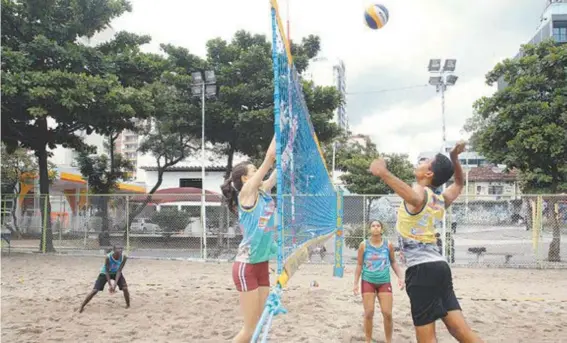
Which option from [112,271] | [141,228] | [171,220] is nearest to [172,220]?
[171,220]

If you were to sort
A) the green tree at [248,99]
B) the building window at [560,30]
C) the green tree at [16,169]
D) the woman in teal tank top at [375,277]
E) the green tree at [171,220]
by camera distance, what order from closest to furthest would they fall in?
the woman in teal tank top at [375,277] → the green tree at [171,220] → the green tree at [248,99] → the green tree at [16,169] → the building window at [560,30]

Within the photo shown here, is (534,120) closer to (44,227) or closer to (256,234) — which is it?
(256,234)

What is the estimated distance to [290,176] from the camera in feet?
13.6

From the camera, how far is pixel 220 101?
18.3 metres

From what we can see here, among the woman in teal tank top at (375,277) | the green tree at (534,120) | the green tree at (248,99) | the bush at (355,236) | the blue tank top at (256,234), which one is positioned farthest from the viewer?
the green tree at (248,99)

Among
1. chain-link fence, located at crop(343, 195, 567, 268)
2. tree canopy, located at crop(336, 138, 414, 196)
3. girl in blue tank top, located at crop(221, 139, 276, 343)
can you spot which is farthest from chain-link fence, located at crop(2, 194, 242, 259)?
tree canopy, located at crop(336, 138, 414, 196)

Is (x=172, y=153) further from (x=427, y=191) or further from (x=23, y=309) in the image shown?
(x=427, y=191)

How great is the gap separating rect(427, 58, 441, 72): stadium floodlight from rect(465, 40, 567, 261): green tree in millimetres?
2828

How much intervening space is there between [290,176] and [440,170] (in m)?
1.23

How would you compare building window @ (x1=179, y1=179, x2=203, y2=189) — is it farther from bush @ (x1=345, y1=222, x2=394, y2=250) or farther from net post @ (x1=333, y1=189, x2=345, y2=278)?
net post @ (x1=333, y1=189, x2=345, y2=278)

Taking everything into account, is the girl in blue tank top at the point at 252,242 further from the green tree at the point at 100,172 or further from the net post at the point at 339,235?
the green tree at the point at 100,172

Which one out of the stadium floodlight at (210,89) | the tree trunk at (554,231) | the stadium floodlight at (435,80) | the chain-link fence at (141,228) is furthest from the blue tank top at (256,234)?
the stadium floodlight at (435,80)

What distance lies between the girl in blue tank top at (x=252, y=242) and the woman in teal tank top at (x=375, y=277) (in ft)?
5.88

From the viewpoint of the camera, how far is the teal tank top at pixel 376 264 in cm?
514
